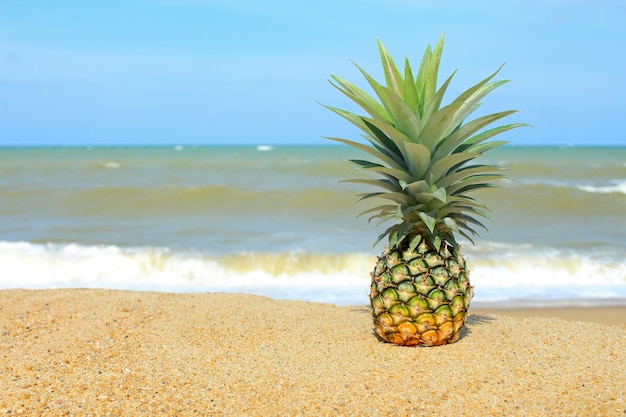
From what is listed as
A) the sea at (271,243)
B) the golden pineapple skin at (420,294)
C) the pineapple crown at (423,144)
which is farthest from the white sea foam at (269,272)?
the pineapple crown at (423,144)

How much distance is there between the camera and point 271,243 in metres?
12.1

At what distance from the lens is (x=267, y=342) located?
503cm

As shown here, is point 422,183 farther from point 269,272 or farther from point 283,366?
point 269,272

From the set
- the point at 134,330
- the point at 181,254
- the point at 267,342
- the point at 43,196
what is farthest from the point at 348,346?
the point at 43,196

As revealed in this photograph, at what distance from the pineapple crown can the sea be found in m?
0.39

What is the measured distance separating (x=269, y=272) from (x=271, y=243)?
1.72 metres

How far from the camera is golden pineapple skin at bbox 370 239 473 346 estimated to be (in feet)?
14.6

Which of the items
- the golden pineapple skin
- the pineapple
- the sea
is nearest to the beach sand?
the golden pineapple skin

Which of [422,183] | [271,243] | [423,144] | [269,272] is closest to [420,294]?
[422,183]

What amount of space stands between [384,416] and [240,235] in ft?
31.9

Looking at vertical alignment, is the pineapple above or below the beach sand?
above

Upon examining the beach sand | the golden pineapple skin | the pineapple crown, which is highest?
the pineapple crown

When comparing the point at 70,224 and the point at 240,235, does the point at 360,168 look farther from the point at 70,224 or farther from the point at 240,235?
the point at 70,224

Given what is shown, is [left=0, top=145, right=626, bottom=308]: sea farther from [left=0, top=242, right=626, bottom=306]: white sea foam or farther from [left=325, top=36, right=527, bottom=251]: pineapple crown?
[left=325, top=36, right=527, bottom=251]: pineapple crown
